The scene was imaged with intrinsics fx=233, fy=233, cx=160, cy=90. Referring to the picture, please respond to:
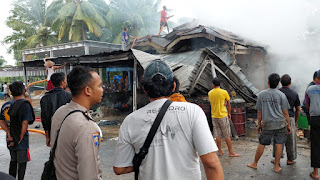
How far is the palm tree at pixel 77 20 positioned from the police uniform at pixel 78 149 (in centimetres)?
2116

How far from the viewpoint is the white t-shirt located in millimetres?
1516

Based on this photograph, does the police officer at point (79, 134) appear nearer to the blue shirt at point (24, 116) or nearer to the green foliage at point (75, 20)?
the blue shirt at point (24, 116)

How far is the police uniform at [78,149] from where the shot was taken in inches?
61.0

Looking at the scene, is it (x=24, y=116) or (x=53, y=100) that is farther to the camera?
(x=53, y=100)

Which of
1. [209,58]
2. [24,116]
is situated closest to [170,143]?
[24,116]

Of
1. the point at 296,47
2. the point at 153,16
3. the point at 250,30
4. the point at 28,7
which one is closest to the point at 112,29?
the point at 153,16

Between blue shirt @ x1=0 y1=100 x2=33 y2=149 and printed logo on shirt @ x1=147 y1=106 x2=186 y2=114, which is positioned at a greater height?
printed logo on shirt @ x1=147 y1=106 x2=186 y2=114

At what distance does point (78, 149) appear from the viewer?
1.55m

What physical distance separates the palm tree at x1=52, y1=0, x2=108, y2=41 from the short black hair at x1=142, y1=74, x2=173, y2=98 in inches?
837

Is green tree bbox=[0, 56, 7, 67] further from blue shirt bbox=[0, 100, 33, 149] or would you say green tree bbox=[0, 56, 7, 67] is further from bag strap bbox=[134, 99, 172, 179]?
bag strap bbox=[134, 99, 172, 179]

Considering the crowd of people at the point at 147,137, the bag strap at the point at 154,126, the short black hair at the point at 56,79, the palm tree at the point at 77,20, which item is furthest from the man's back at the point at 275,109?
the palm tree at the point at 77,20

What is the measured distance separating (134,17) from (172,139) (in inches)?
915

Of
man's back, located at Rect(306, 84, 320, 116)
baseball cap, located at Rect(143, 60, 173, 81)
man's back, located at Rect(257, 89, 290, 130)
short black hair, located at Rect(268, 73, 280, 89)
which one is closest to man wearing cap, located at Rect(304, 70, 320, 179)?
man's back, located at Rect(306, 84, 320, 116)

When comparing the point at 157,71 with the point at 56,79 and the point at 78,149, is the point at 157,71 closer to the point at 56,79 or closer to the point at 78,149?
the point at 78,149
